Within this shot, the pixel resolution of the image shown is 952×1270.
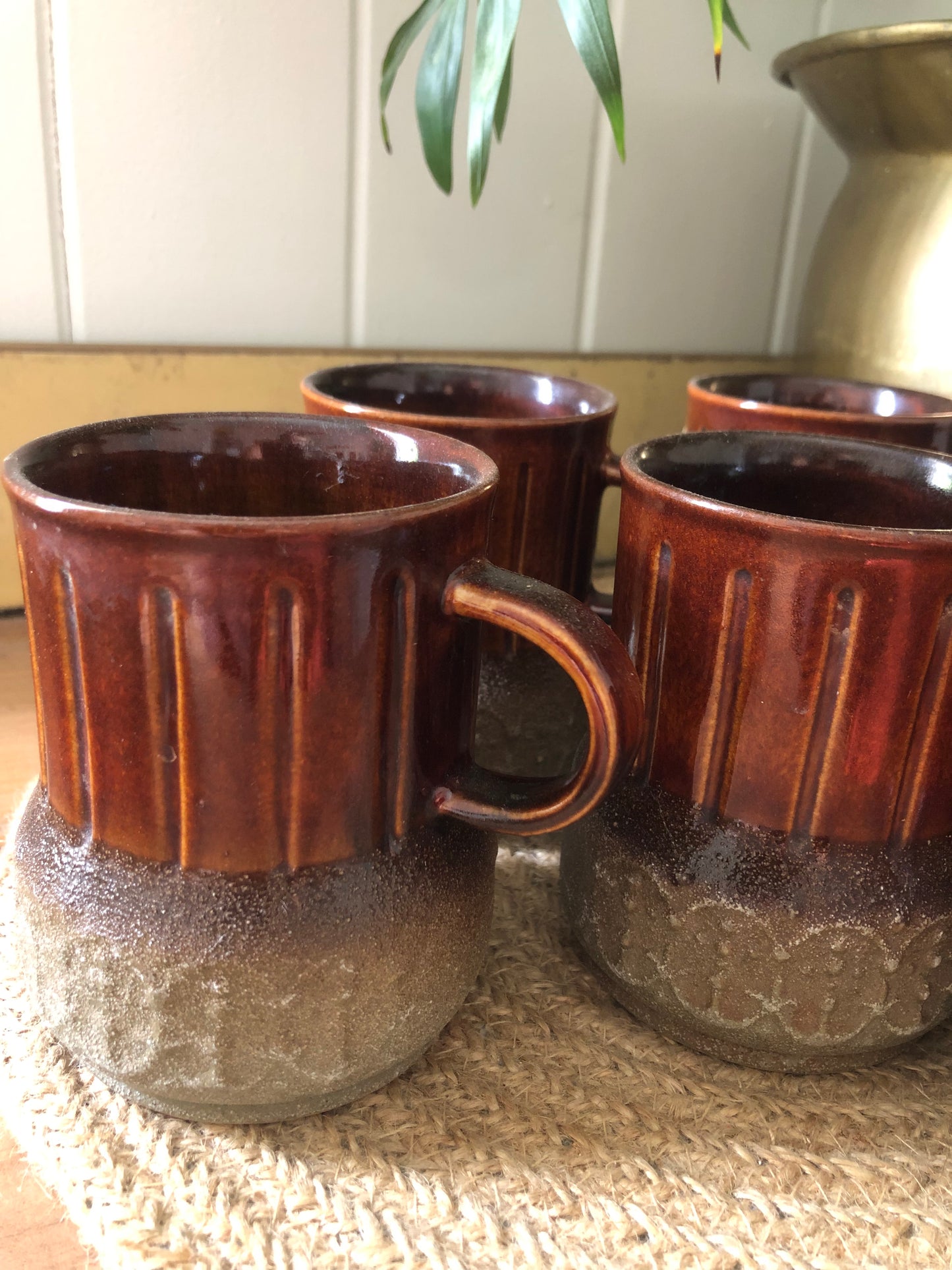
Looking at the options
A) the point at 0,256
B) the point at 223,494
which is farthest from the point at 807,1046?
the point at 0,256

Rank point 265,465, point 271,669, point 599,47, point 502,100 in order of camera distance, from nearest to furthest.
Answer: point 271,669, point 265,465, point 599,47, point 502,100

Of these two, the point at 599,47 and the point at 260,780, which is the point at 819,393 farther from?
the point at 260,780

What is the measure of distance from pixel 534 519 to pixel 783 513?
10 centimetres

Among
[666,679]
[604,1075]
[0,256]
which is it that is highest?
[0,256]

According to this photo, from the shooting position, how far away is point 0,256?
0.60 m

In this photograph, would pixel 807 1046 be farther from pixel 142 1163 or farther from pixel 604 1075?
pixel 142 1163

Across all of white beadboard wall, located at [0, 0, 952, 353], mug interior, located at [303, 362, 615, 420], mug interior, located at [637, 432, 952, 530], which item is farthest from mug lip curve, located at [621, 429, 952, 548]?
white beadboard wall, located at [0, 0, 952, 353]

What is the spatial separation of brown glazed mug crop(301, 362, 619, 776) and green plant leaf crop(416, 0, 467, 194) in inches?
5.8

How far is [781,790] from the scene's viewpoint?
33 centimetres

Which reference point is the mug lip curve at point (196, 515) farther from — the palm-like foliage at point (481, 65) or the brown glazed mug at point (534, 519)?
the palm-like foliage at point (481, 65)

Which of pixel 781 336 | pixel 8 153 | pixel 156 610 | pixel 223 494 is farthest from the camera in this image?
pixel 781 336

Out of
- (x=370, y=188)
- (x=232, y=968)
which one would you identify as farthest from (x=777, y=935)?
(x=370, y=188)

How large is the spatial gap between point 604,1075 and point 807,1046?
0.22ft

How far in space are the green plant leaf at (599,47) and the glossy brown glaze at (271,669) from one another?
0.86 feet
